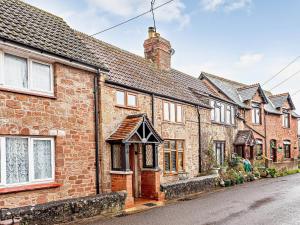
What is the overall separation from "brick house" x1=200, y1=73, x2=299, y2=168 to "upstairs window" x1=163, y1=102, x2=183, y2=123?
5741 millimetres

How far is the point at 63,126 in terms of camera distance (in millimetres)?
10797

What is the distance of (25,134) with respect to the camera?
31.2ft

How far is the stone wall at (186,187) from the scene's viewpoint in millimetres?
13866

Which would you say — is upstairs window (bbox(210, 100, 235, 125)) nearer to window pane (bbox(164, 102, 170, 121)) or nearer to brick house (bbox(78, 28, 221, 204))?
brick house (bbox(78, 28, 221, 204))

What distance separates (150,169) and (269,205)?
519 cm

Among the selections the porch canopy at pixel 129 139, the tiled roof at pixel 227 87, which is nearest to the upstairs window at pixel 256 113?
the tiled roof at pixel 227 87

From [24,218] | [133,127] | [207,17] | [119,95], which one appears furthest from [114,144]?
[207,17]

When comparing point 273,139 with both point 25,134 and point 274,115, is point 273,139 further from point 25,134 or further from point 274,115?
point 25,134

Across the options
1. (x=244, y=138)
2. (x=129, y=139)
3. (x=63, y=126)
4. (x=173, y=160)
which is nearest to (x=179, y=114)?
(x=173, y=160)

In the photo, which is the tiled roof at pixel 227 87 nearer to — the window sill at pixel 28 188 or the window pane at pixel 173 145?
the window pane at pixel 173 145

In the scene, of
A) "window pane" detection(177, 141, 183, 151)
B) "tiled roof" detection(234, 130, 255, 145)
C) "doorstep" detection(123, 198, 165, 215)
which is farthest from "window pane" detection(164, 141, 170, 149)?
"tiled roof" detection(234, 130, 255, 145)

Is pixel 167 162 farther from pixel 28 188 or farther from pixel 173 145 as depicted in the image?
pixel 28 188

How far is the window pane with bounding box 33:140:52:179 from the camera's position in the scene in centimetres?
991

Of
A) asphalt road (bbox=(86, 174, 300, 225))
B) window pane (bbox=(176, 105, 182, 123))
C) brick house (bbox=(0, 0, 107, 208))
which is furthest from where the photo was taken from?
window pane (bbox=(176, 105, 182, 123))
